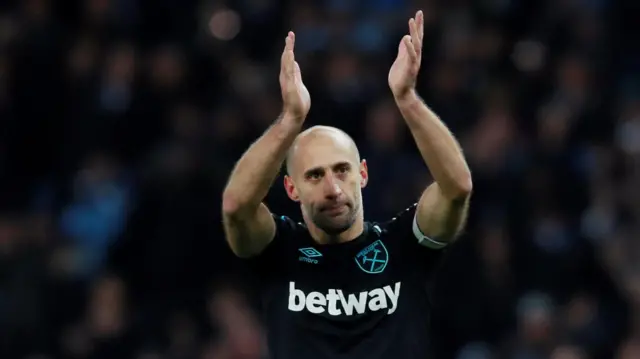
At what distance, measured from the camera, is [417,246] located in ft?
20.0

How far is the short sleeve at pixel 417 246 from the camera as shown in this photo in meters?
6.06

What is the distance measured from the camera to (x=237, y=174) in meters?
5.85

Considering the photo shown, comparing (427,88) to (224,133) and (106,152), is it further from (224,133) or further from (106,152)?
(106,152)

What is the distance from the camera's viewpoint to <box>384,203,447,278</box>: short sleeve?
6059mm

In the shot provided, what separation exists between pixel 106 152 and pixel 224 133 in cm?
94

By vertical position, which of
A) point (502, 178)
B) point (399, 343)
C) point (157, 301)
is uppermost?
point (399, 343)

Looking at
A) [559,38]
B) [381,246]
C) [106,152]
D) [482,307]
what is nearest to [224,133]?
[106,152]


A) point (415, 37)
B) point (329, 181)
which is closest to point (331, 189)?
point (329, 181)

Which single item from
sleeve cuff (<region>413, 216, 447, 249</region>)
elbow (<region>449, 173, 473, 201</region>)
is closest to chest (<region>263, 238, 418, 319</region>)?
sleeve cuff (<region>413, 216, 447, 249</region>)

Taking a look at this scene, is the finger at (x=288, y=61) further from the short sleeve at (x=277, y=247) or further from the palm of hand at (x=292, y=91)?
the short sleeve at (x=277, y=247)

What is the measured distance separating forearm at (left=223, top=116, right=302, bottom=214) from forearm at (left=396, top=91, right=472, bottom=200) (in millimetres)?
461

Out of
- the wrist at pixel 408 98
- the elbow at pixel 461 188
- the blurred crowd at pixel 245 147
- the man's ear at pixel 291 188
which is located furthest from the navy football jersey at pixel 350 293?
the blurred crowd at pixel 245 147

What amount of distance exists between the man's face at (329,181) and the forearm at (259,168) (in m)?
0.17

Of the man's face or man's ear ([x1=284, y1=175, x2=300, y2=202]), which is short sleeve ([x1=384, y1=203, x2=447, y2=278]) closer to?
the man's face
